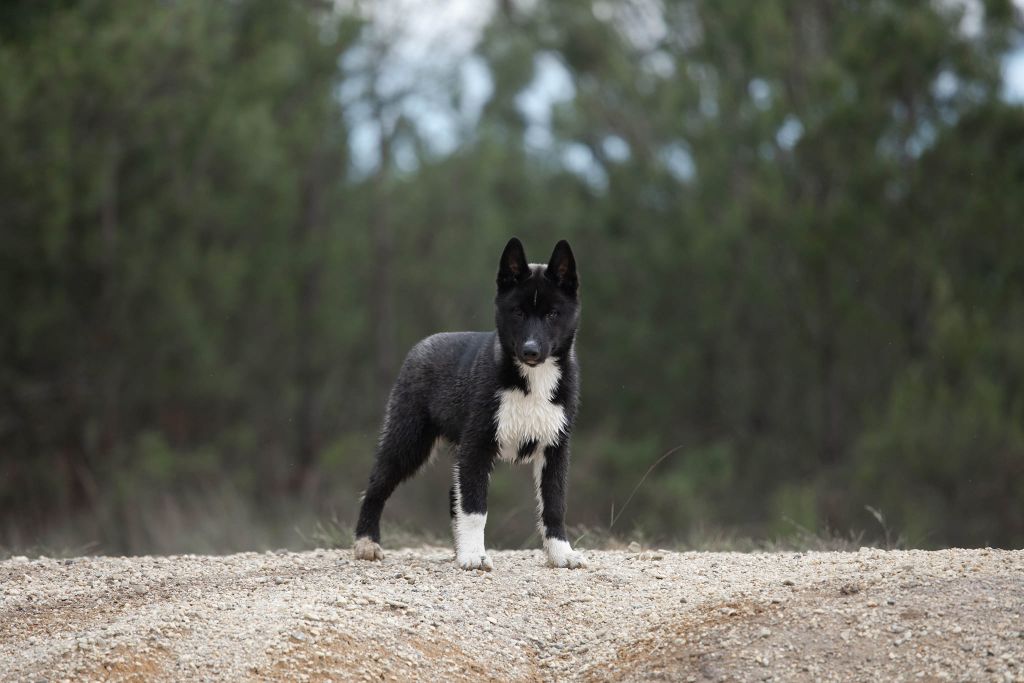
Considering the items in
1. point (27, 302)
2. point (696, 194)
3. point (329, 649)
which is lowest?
point (329, 649)

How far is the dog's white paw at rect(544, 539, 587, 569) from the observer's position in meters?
6.80

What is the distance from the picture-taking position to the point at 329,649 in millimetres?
5391

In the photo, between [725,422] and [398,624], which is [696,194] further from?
[398,624]

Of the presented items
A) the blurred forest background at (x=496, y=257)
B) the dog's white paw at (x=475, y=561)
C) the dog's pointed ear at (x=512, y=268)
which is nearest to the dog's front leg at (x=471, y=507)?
the dog's white paw at (x=475, y=561)

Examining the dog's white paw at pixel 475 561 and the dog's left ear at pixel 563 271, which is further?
the dog's left ear at pixel 563 271

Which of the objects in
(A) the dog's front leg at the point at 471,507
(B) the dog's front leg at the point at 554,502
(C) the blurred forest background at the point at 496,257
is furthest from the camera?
(C) the blurred forest background at the point at 496,257

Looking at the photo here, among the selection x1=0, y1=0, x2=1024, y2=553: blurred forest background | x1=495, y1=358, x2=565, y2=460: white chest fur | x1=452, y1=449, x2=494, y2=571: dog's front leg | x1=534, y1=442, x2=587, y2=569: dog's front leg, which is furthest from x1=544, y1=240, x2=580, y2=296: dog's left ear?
x1=0, y1=0, x2=1024, y2=553: blurred forest background

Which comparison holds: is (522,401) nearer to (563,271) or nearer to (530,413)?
(530,413)

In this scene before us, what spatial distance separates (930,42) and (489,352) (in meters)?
9.50

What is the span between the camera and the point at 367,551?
727 cm

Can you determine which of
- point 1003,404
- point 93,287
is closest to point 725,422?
point 1003,404

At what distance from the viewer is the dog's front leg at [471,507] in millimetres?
6715

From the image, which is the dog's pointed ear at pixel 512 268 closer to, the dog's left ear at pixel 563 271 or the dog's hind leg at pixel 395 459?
the dog's left ear at pixel 563 271

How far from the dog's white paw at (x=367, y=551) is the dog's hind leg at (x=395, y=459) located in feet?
0.04
